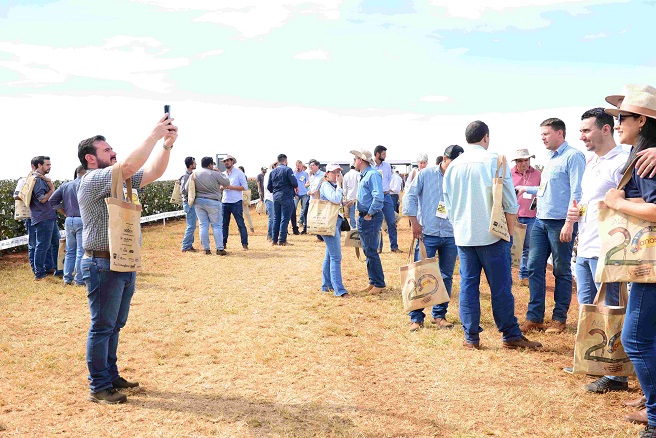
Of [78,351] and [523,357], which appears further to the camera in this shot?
[78,351]

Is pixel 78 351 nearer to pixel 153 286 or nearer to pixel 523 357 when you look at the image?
pixel 153 286

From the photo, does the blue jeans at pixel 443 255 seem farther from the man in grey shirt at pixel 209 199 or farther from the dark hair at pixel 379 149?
the man in grey shirt at pixel 209 199

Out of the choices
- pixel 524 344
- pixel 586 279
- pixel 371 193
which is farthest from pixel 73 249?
pixel 586 279

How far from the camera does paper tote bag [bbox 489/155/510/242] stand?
5.31m

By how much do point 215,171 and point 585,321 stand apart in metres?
9.43

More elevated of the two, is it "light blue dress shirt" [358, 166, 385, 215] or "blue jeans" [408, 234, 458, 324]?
"light blue dress shirt" [358, 166, 385, 215]

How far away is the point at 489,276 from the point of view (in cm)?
553

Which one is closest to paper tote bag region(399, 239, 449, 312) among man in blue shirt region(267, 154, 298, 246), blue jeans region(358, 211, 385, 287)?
blue jeans region(358, 211, 385, 287)

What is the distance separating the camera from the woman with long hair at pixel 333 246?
8.34 metres

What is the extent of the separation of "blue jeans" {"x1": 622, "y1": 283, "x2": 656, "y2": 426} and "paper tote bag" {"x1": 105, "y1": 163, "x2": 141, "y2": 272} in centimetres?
335

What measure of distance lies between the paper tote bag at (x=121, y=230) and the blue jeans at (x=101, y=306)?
14 cm

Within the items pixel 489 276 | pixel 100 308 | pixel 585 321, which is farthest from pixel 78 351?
pixel 585 321

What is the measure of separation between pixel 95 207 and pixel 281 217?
10103 mm

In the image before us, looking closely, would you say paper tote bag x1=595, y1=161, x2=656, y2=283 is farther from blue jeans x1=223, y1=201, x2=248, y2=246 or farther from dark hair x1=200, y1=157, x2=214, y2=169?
blue jeans x1=223, y1=201, x2=248, y2=246
